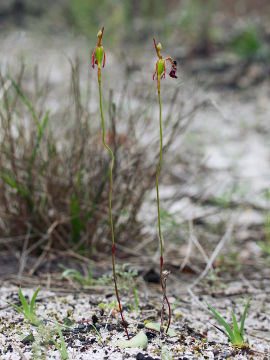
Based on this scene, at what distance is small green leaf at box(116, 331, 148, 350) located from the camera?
3.65 feet

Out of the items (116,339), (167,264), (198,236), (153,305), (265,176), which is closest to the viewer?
(116,339)

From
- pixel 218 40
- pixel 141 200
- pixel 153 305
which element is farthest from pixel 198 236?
pixel 218 40

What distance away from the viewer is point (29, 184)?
1.77 meters

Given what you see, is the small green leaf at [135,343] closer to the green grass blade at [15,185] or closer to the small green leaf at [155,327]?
the small green leaf at [155,327]

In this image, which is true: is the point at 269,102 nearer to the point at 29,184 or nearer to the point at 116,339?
the point at 29,184

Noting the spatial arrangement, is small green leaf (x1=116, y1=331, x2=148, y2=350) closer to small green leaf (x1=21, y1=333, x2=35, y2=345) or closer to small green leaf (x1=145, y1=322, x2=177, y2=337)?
small green leaf (x1=145, y1=322, x2=177, y2=337)

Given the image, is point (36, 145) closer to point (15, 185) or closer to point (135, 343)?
point (15, 185)

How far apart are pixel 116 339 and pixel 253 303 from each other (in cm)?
65

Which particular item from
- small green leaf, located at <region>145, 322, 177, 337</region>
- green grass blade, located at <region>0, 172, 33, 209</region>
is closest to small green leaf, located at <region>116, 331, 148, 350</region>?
small green leaf, located at <region>145, 322, 177, 337</region>

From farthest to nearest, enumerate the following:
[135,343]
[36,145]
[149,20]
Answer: [149,20], [36,145], [135,343]

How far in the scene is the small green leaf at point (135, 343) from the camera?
3.65 feet

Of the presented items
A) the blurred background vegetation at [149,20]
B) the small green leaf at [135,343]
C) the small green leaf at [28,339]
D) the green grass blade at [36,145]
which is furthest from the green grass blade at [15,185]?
the blurred background vegetation at [149,20]

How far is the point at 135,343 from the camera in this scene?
112cm

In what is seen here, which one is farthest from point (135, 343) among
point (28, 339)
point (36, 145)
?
point (36, 145)
